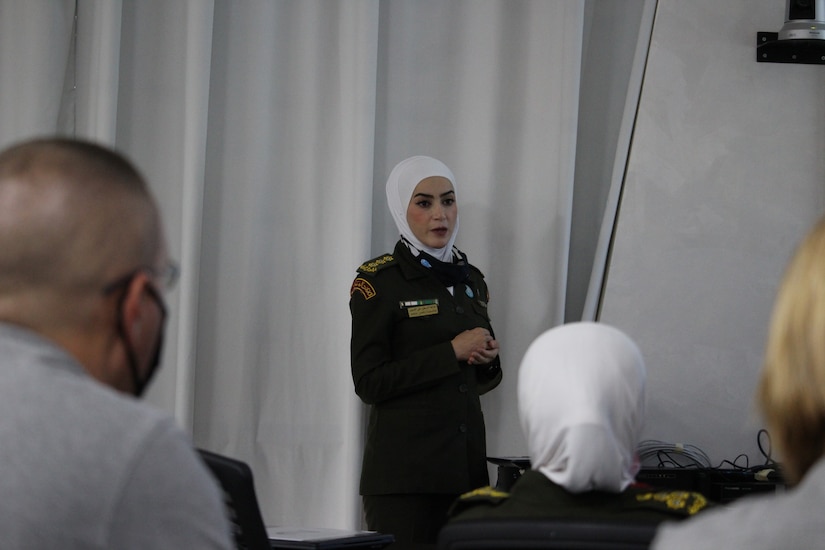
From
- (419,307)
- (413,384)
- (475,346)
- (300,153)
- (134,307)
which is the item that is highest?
(300,153)

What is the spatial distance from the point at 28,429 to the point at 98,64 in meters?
3.39

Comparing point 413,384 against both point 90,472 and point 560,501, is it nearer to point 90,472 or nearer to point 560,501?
point 560,501

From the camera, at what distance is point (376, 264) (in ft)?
12.8

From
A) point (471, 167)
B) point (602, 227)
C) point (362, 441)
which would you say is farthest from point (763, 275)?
point (362, 441)

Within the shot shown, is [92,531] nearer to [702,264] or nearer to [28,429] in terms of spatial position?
[28,429]

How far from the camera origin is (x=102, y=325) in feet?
3.84

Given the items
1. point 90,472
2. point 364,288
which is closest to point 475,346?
point 364,288

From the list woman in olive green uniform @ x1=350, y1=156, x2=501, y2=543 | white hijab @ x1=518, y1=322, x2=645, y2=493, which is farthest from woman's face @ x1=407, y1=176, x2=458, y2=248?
white hijab @ x1=518, y1=322, x2=645, y2=493

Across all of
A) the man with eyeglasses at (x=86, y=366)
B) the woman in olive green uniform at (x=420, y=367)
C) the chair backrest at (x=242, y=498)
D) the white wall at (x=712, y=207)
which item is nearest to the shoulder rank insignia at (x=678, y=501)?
the chair backrest at (x=242, y=498)

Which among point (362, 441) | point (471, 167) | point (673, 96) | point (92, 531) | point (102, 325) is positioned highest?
point (673, 96)

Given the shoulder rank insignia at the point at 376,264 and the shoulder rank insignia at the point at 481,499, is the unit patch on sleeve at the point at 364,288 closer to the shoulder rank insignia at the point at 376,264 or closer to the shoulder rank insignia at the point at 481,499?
the shoulder rank insignia at the point at 376,264

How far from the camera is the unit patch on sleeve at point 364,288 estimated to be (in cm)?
382

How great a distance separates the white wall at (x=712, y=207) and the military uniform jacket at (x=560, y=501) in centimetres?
240

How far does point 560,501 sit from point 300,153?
9.10 feet
